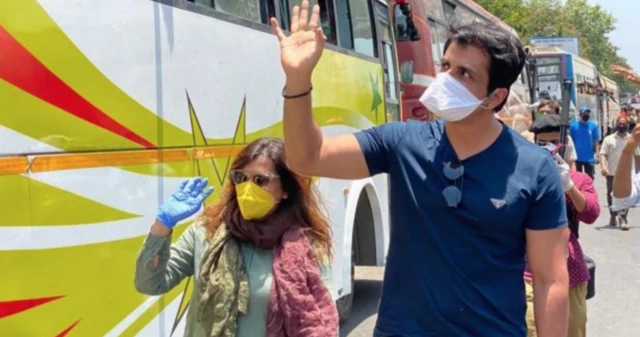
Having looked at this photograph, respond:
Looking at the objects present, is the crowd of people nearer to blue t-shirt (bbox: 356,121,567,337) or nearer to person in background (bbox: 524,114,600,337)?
blue t-shirt (bbox: 356,121,567,337)

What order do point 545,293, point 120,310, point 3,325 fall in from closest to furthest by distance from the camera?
1. point 545,293
2. point 3,325
3. point 120,310

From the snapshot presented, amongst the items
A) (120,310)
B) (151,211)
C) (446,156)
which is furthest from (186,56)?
(446,156)

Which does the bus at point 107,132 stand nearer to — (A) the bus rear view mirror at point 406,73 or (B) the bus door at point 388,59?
(B) the bus door at point 388,59

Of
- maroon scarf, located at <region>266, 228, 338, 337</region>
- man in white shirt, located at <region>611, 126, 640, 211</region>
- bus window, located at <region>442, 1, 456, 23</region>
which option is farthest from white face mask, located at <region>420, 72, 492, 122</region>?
bus window, located at <region>442, 1, 456, 23</region>

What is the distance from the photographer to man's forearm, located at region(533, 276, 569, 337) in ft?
9.44

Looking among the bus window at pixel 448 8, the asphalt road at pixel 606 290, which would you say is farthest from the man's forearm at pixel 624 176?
the bus window at pixel 448 8

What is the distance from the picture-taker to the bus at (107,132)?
333cm

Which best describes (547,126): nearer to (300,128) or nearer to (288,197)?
(288,197)

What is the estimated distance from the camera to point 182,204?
3.21m

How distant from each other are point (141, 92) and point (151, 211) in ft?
1.82

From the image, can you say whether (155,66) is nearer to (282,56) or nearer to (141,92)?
(141,92)

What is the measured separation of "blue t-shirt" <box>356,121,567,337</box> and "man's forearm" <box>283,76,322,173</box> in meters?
0.29

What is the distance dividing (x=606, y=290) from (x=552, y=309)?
7.32m

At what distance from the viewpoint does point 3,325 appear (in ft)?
10.5
